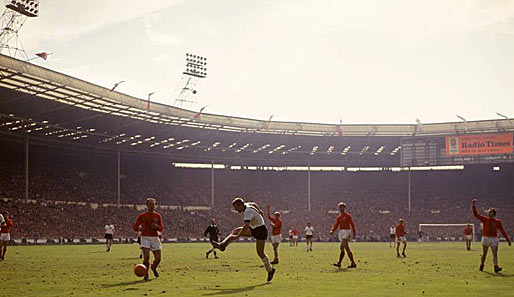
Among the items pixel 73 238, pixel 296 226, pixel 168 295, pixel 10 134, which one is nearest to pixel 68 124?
pixel 10 134

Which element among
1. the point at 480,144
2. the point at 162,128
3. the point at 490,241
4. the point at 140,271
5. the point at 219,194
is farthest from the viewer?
the point at 219,194

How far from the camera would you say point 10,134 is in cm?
6341

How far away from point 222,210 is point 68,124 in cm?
2721

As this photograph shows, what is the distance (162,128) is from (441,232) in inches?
1442

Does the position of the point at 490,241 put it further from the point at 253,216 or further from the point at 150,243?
the point at 150,243

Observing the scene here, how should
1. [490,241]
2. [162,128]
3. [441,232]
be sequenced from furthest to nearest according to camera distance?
[441,232] → [162,128] → [490,241]

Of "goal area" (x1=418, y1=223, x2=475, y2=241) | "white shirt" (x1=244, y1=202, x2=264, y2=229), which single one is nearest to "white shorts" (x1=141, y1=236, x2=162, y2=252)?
"white shirt" (x1=244, y1=202, x2=264, y2=229)

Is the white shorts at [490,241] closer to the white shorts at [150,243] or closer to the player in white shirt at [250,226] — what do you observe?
the player in white shirt at [250,226]

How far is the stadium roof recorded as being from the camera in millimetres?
52178

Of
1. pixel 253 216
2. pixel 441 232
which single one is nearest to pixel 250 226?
pixel 253 216

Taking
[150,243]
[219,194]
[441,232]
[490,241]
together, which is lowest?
[441,232]

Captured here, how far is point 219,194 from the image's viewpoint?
8719 centimetres

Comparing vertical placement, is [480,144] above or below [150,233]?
above

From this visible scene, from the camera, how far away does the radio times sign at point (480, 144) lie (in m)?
77.6
